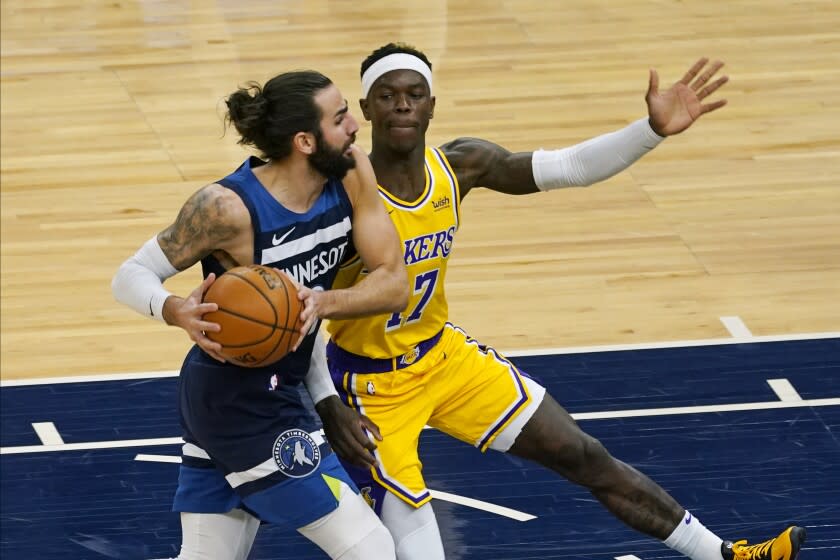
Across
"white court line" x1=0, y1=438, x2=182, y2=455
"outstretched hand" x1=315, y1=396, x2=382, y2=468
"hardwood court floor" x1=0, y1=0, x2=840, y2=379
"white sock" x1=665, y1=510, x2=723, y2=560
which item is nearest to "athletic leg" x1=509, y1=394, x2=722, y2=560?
"white sock" x1=665, y1=510, x2=723, y2=560

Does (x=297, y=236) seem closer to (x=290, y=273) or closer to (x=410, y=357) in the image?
(x=290, y=273)

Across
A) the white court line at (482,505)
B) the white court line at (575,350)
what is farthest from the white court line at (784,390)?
the white court line at (482,505)

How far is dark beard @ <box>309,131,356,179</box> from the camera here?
Result: 5.00m

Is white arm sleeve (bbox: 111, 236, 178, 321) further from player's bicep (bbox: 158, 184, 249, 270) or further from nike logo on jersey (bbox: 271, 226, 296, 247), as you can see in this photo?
nike logo on jersey (bbox: 271, 226, 296, 247)

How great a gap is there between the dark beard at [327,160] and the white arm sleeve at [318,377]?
1.86 feet

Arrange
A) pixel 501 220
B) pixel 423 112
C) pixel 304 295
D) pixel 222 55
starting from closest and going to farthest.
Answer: pixel 304 295, pixel 423 112, pixel 501 220, pixel 222 55

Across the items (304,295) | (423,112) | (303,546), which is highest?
(423,112)

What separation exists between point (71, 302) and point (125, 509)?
7.53 feet

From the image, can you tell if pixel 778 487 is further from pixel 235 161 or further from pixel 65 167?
pixel 65 167

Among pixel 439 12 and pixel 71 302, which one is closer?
pixel 71 302

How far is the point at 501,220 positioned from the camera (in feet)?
32.1

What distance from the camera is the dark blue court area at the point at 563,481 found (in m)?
6.60

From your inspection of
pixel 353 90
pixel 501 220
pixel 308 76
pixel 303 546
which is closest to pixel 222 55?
pixel 353 90

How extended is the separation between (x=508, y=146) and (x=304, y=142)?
5685mm
